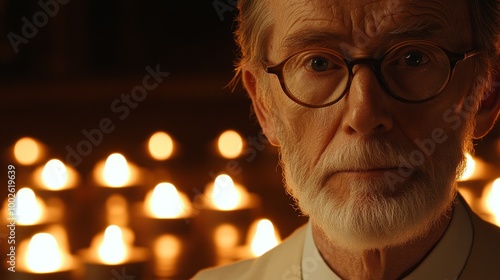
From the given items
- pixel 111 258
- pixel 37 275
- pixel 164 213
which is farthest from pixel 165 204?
pixel 37 275

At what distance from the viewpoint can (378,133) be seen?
119 cm

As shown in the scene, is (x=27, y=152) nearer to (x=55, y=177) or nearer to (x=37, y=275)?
(x=55, y=177)

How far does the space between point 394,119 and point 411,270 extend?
0.23m

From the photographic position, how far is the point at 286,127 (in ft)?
4.36

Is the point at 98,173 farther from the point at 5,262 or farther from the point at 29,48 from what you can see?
the point at 29,48

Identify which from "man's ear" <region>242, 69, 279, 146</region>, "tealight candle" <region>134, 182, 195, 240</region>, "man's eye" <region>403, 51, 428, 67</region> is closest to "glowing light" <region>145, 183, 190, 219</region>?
"tealight candle" <region>134, 182, 195, 240</region>

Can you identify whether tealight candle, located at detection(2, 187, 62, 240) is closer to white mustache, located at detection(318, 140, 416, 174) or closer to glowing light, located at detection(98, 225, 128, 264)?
glowing light, located at detection(98, 225, 128, 264)

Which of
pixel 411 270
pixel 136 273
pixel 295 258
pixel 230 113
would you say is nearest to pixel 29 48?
pixel 230 113

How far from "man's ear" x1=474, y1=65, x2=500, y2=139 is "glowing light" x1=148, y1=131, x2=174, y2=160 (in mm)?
1230

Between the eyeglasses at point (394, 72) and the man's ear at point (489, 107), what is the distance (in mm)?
99

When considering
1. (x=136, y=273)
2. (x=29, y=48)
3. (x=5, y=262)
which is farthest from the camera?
(x=29, y=48)

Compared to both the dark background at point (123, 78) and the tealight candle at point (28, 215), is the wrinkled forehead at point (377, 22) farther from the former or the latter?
the dark background at point (123, 78)

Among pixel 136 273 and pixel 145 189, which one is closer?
pixel 136 273

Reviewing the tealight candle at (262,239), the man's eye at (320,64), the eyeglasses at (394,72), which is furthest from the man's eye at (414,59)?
the tealight candle at (262,239)
